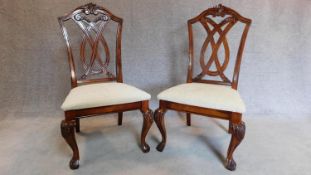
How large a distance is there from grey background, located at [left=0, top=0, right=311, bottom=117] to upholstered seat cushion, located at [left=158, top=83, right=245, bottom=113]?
0.67m

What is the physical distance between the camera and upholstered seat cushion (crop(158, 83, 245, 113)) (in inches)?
50.9

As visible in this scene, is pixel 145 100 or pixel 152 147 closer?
pixel 145 100

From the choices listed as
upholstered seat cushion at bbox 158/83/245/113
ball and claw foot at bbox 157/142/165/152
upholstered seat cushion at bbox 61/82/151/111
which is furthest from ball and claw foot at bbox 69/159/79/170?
upholstered seat cushion at bbox 158/83/245/113

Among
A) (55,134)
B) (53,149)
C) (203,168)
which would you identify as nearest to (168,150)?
(203,168)

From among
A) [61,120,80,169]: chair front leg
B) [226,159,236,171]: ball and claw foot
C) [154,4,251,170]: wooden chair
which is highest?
[154,4,251,170]: wooden chair

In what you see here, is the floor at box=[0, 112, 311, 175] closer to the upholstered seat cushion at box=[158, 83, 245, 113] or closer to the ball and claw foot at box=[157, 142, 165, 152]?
the ball and claw foot at box=[157, 142, 165, 152]

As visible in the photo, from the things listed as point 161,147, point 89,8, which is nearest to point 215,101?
point 161,147

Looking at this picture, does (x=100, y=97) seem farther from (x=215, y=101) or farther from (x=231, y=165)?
(x=231, y=165)

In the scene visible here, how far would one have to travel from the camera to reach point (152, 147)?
1.66 metres

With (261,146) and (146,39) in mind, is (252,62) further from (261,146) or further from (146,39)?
(146,39)

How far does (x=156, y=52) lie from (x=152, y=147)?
35.7 inches

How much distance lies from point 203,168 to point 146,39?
1241mm

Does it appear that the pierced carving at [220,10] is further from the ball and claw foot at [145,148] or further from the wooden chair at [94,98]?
the ball and claw foot at [145,148]

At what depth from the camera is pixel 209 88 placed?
154cm
